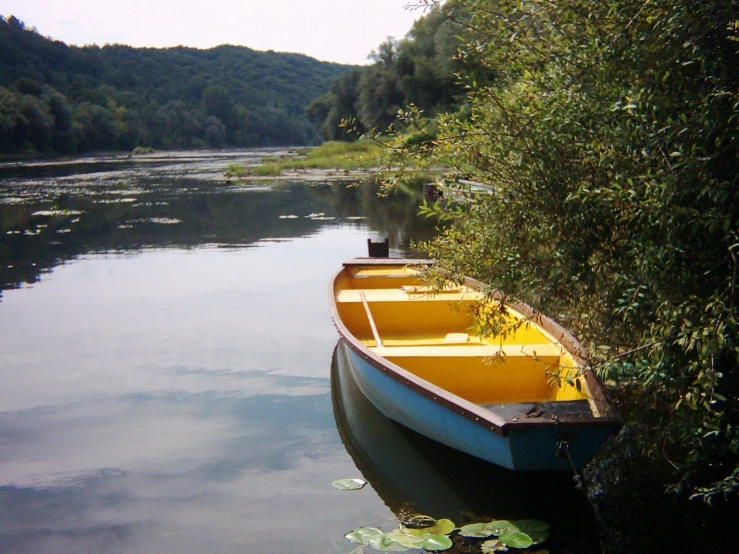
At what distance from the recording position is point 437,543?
4.10 m

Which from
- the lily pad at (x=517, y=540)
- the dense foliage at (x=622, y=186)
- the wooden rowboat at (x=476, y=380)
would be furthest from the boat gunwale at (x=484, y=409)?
the lily pad at (x=517, y=540)

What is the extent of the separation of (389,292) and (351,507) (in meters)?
3.41

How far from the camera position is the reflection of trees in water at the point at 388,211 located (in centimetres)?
1652

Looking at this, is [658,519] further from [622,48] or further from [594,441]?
[622,48]

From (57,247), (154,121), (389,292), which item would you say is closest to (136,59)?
(154,121)

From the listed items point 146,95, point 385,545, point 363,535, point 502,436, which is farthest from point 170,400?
point 146,95

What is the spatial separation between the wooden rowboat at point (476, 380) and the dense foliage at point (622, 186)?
1.05 feet

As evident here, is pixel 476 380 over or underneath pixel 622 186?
underneath

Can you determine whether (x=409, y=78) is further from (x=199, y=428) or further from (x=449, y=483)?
(x=449, y=483)

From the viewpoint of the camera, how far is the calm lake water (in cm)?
459

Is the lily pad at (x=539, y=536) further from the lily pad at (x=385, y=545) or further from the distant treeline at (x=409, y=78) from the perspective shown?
the distant treeline at (x=409, y=78)

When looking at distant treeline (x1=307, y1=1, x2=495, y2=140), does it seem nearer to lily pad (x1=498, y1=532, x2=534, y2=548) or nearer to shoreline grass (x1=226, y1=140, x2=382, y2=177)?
shoreline grass (x1=226, y1=140, x2=382, y2=177)

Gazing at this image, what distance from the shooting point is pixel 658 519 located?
4.36 m

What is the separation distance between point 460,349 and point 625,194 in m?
2.30
